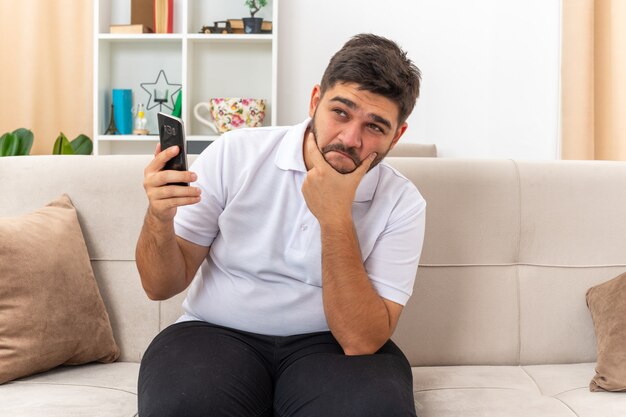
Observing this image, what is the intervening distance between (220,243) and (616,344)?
2.80 ft

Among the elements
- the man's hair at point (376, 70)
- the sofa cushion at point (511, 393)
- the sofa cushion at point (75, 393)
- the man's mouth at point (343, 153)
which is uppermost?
the man's hair at point (376, 70)

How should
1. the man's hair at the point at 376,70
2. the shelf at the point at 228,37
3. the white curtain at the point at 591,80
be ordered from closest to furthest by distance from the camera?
1. the man's hair at the point at 376,70
2. the white curtain at the point at 591,80
3. the shelf at the point at 228,37

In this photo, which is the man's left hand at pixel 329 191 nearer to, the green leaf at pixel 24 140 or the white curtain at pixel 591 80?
the white curtain at pixel 591 80

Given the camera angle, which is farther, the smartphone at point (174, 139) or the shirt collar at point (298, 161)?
the shirt collar at point (298, 161)

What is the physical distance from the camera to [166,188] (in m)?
1.31

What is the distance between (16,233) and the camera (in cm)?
155

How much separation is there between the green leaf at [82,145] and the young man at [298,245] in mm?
2170

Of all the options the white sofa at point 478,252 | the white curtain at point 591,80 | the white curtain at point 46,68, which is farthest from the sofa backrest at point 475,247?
the white curtain at point 46,68

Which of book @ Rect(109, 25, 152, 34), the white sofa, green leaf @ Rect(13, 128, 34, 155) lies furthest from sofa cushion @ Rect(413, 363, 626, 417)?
book @ Rect(109, 25, 152, 34)

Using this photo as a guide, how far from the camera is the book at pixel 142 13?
3.52m

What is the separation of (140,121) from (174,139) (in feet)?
7.81

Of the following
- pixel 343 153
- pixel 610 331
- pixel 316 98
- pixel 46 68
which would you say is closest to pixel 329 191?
pixel 343 153

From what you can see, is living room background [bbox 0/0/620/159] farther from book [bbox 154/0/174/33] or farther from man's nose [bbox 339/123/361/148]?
man's nose [bbox 339/123/361/148]

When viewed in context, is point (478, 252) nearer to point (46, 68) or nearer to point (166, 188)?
point (166, 188)
